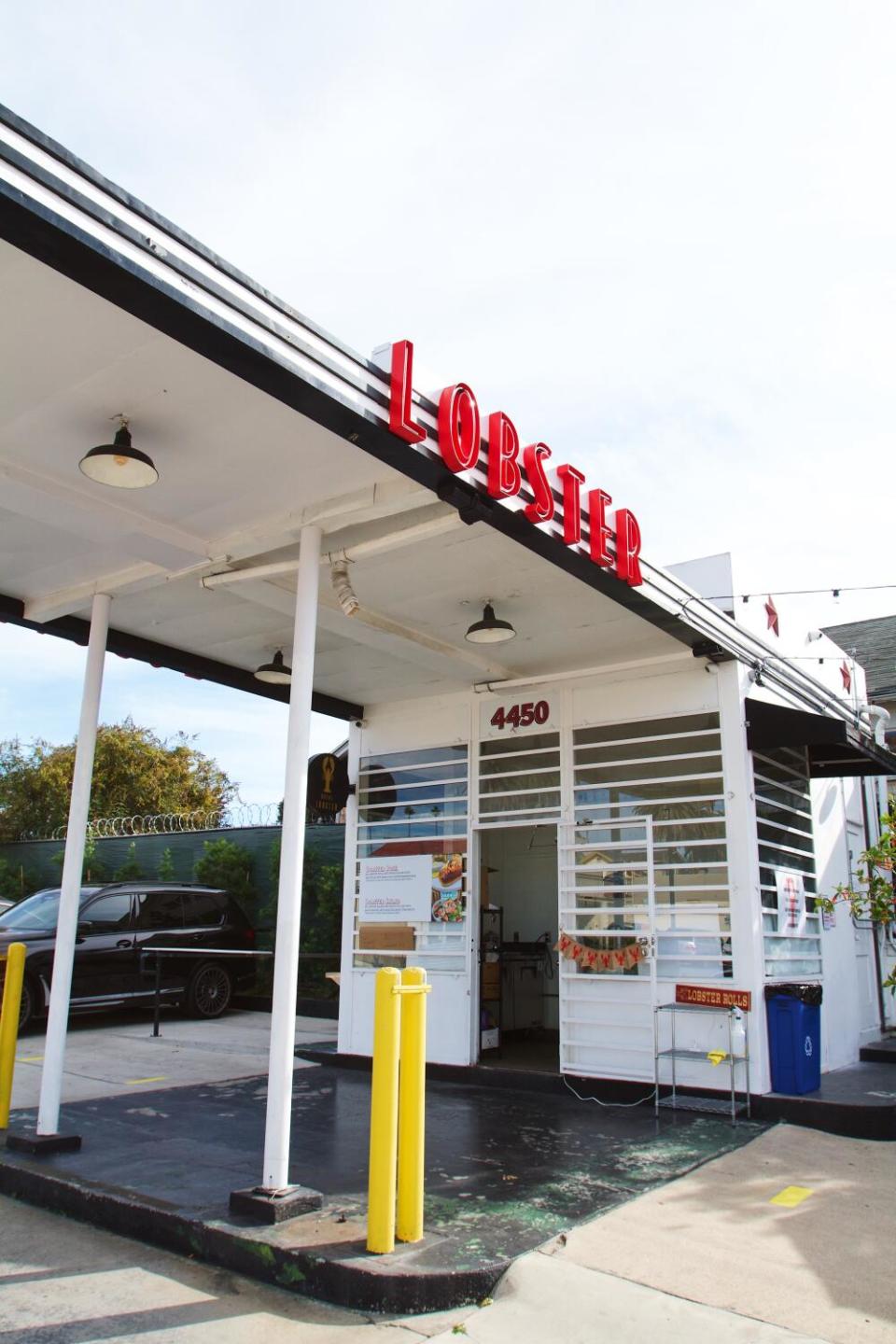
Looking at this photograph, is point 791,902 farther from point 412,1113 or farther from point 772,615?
point 412,1113

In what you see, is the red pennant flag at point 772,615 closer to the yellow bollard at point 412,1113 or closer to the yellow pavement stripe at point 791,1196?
the yellow pavement stripe at point 791,1196

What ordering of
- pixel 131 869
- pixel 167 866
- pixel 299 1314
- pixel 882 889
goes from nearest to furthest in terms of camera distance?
pixel 299 1314 < pixel 882 889 < pixel 167 866 < pixel 131 869

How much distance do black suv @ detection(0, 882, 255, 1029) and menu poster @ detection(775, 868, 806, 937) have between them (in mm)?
7024

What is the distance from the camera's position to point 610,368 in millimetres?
6938

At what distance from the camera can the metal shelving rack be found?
278 inches

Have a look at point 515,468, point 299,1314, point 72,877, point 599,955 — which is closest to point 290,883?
point 299,1314

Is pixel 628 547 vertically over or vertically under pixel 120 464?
over

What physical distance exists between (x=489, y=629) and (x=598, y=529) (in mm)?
1371

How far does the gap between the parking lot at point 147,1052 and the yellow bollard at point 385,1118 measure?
13.7ft

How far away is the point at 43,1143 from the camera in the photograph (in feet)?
18.6

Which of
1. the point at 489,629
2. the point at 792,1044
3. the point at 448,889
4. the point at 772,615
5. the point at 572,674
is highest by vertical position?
A: the point at 772,615

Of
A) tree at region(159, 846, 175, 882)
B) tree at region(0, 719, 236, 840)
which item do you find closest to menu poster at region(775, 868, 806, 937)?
tree at region(159, 846, 175, 882)

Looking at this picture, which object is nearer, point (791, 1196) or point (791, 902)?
point (791, 1196)

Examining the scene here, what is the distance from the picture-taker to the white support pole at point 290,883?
4645 mm
